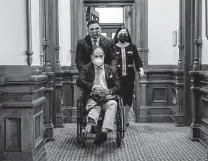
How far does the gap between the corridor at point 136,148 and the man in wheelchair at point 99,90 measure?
31cm

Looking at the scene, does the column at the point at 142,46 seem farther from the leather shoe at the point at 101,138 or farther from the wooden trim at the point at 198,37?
the leather shoe at the point at 101,138

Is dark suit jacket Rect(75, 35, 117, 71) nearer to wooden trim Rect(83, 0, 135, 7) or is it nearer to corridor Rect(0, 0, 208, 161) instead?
corridor Rect(0, 0, 208, 161)

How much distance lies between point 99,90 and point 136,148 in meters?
0.92

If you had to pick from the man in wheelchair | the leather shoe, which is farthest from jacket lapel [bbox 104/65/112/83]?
the leather shoe

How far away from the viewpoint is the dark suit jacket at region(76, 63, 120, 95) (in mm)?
5090

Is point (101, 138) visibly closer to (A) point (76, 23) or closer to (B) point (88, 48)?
(B) point (88, 48)

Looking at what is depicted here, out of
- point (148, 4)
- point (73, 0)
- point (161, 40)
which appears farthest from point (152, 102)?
point (73, 0)

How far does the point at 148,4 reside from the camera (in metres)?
7.28

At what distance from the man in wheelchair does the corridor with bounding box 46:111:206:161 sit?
1.01ft

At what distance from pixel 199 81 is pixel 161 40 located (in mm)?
2214

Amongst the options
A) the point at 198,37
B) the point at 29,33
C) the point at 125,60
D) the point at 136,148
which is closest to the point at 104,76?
the point at 136,148

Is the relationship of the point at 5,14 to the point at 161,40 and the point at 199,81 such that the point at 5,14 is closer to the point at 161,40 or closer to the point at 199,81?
the point at 199,81

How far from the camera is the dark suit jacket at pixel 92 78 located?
5090 mm

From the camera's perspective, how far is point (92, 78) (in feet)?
17.0
